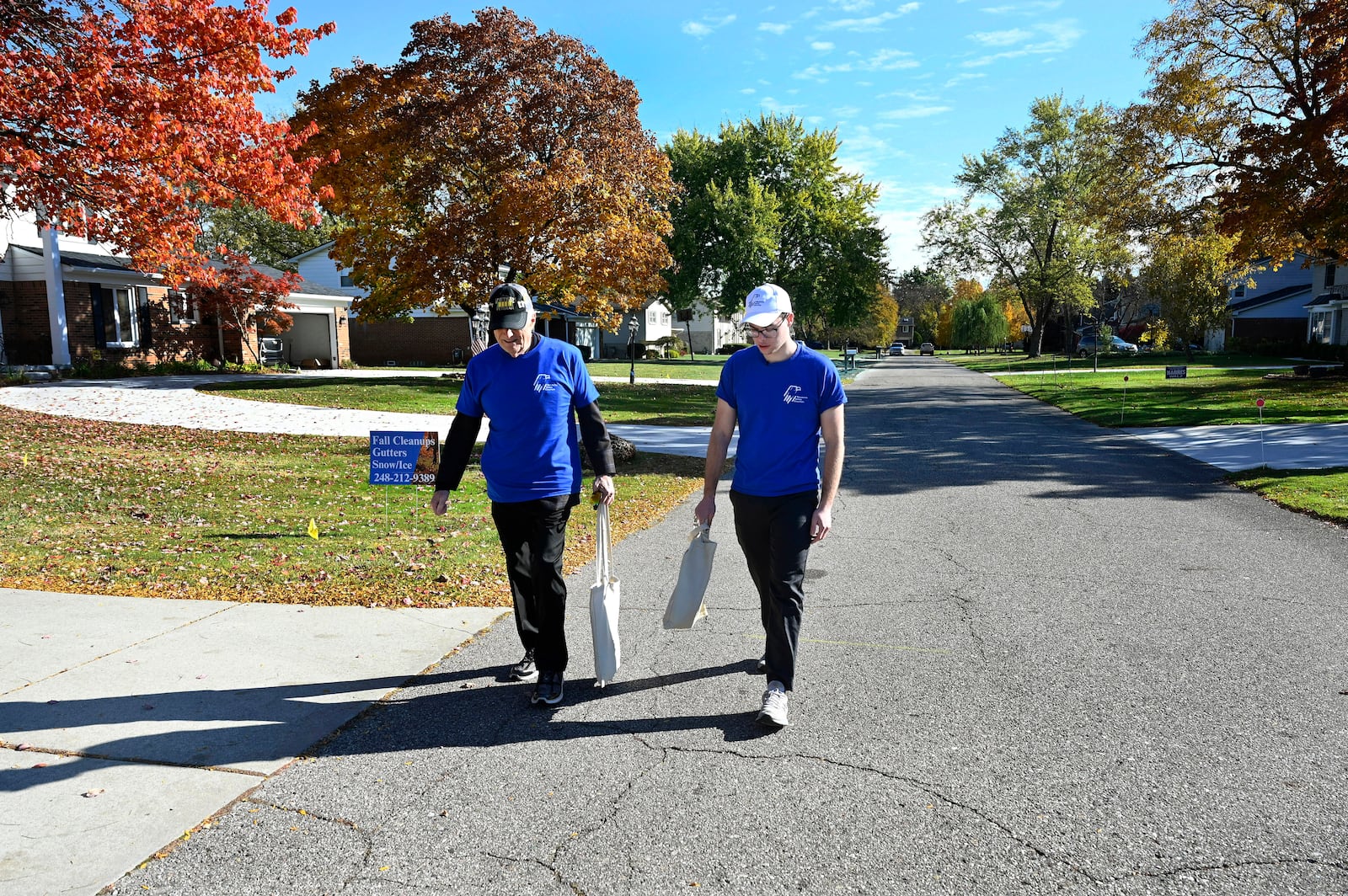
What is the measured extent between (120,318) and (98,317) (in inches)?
29.6

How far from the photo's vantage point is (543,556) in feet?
14.3

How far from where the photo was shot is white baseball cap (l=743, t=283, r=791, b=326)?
4016 millimetres

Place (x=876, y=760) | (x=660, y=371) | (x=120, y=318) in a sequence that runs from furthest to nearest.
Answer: (x=660, y=371)
(x=120, y=318)
(x=876, y=760)

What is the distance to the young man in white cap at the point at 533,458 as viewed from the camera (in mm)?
4352

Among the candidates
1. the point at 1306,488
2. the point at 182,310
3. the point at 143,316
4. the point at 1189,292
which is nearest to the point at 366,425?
the point at 143,316

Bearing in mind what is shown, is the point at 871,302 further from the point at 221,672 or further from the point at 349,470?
the point at 221,672

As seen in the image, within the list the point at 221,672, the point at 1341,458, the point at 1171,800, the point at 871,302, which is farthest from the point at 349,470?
the point at 871,302

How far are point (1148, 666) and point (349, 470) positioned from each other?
9.94 meters

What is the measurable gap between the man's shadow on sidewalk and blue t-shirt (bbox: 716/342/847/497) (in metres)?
1.20

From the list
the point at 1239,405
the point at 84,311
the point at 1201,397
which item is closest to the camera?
the point at 1239,405

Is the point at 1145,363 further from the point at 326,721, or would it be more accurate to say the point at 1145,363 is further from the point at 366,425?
the point at 326,721

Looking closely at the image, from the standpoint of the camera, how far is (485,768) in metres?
3.70

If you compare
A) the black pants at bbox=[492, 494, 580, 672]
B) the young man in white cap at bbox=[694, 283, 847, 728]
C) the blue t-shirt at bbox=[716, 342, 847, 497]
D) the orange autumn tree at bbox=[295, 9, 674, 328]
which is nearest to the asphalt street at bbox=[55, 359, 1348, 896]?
the black pants at bbox=[492, 494, 580, 672]

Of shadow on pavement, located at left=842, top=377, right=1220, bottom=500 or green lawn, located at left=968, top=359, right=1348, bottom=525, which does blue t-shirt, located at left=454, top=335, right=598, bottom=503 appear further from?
green lawn, located at left=968, top=359, right=1348, bottom=525
